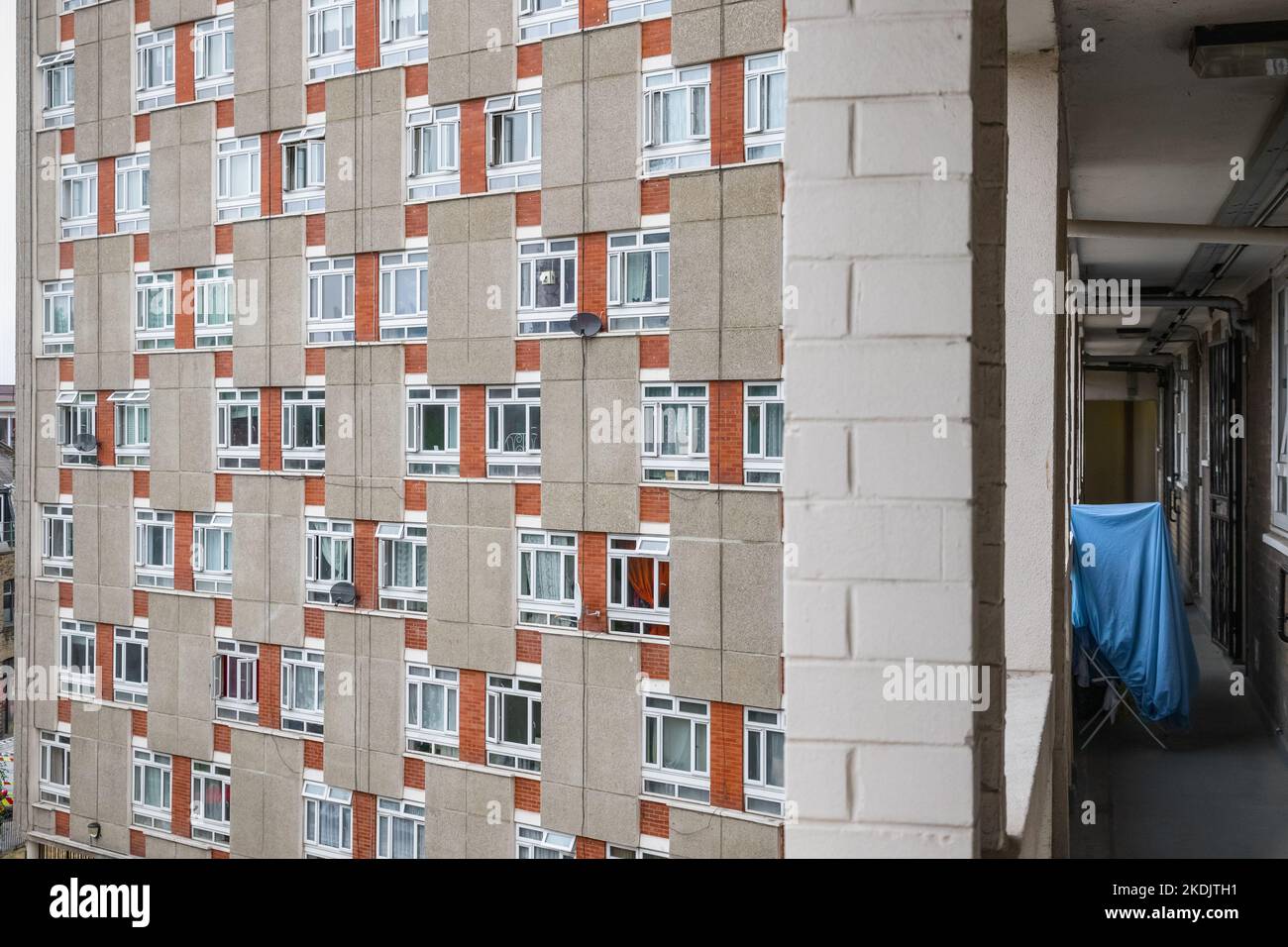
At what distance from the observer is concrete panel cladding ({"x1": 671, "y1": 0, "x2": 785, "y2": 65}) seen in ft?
35.9

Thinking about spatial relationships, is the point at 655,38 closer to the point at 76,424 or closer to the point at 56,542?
the point at 76,424

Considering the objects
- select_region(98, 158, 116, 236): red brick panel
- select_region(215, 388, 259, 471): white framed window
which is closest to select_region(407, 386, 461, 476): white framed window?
select_region(215, 388, 259, 471): white framed window

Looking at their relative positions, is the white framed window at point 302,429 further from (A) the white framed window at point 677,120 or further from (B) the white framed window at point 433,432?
(A) the white framed window at point 677,120

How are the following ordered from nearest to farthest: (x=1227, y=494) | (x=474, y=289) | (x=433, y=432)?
(x=1227, y=494), (x=474, y=289), (x=433, y=432)

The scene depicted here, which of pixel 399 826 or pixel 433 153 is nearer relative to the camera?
pixel 433 153

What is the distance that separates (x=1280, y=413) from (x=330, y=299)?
11180mm

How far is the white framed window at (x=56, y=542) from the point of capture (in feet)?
62.5

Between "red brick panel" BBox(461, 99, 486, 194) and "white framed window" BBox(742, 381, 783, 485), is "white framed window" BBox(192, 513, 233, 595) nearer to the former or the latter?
"red brick panel" BBox(461, 99, 486, 194)

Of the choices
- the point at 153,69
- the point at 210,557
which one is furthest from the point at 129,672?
the point at 153,69

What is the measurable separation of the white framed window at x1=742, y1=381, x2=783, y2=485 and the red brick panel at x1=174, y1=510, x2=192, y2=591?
28.5ft

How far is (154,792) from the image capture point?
18.2 meters

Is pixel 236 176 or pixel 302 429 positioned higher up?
pixel 236 176

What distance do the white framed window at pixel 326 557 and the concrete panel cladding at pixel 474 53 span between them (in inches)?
212
